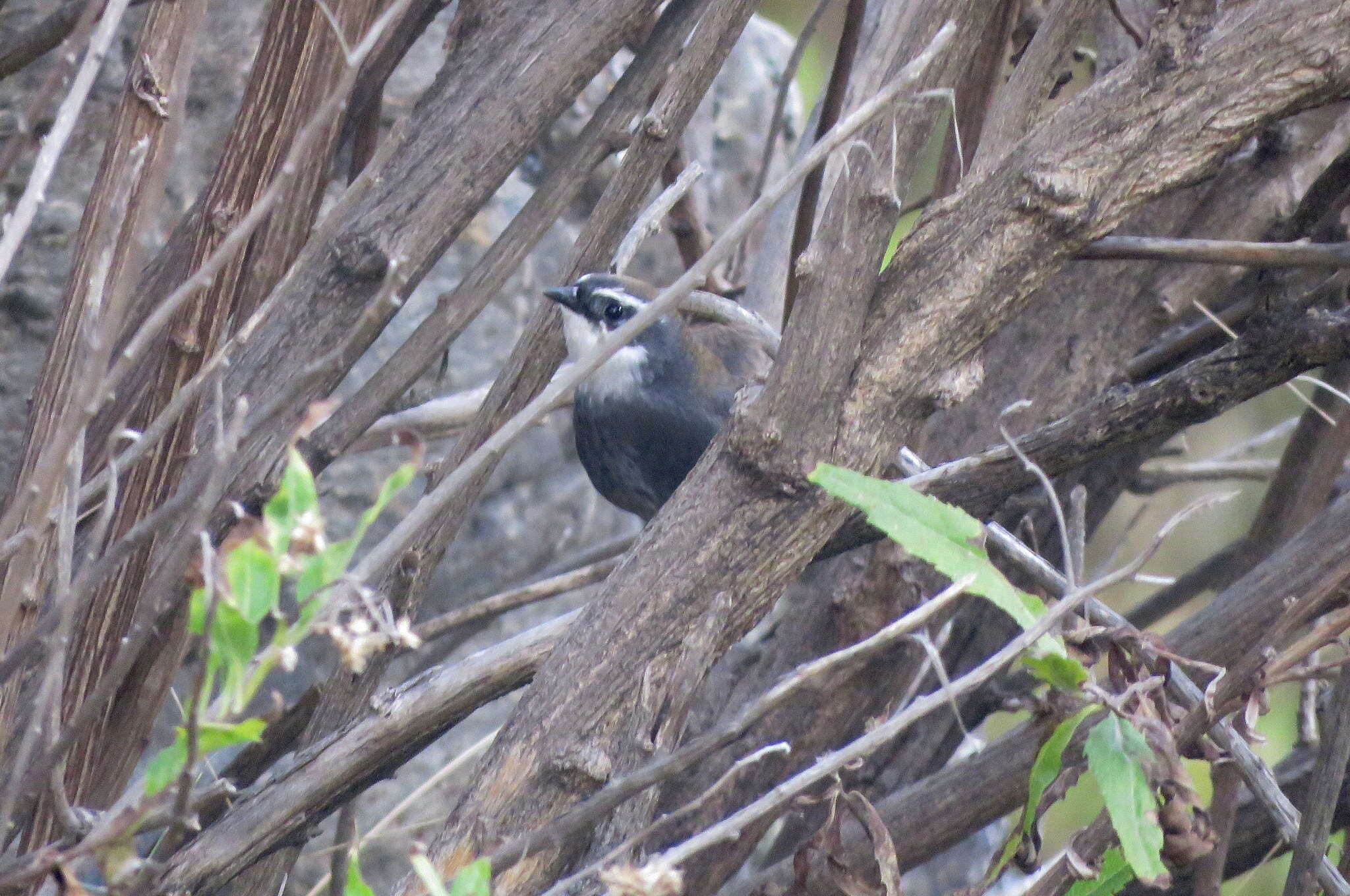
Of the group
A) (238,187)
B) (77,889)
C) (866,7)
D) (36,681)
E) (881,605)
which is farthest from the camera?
(866,7)

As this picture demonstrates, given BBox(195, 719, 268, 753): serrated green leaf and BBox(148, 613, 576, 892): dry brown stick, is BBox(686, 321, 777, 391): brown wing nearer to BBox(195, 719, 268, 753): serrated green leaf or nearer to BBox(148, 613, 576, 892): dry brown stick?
BBox(148, 613, 576, 892): dry brown stick

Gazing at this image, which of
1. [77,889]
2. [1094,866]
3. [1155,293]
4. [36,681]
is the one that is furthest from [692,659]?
[1155,293]

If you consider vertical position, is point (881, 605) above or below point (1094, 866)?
below

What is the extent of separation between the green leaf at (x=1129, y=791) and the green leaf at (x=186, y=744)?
914mm

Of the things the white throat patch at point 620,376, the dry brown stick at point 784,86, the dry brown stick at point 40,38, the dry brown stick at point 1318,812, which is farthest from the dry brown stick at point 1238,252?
the dry brown stick at point 40,38

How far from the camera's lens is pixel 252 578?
1.22 m

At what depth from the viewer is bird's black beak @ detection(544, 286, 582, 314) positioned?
9.37 feet

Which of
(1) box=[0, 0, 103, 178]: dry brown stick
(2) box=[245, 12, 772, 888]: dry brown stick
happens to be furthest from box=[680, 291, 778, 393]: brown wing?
(1) box=[0, 0, 103, 178]: dry brown stick

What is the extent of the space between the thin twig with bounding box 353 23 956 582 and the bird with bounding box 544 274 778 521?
182cm

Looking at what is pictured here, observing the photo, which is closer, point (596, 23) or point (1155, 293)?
point (596, 23)

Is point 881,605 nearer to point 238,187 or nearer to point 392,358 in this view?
point 392,358

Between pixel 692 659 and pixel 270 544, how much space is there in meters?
0.81

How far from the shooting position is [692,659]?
6.19 ft

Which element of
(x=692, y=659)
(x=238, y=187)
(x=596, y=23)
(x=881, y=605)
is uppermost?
(x=596, y=23)
